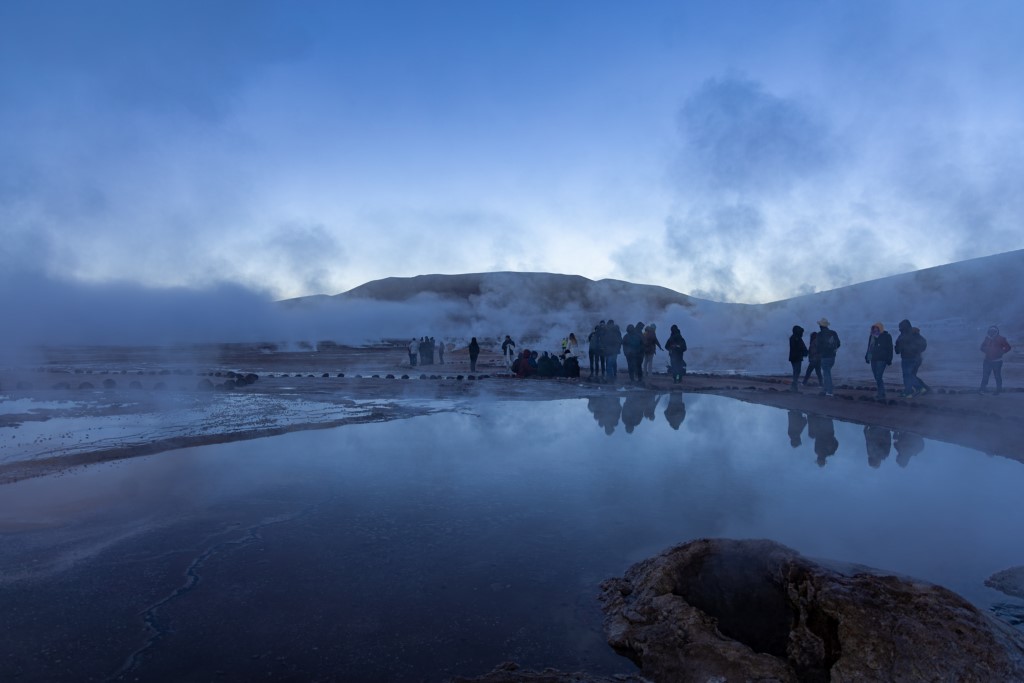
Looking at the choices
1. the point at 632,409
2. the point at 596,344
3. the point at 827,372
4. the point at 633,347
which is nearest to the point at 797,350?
the point at 827,372

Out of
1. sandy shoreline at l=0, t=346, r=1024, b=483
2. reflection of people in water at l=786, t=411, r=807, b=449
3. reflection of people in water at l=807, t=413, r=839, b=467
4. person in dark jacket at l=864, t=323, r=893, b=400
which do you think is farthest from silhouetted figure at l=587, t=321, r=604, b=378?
reflection of people in water at l=807, t=413, r=839, b=467

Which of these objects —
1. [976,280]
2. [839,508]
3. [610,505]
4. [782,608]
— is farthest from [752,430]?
[976,280]

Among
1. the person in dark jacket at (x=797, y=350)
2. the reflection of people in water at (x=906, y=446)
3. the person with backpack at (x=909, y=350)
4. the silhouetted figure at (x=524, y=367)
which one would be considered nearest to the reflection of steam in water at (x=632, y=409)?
the person in dark jacket at (x=797, y=350)

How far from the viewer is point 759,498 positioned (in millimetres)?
5473

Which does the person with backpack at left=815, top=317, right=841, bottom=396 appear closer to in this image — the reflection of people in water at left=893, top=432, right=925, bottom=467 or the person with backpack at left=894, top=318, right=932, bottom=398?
the person with backpack at left=894, top=318, right=932, bottom=398

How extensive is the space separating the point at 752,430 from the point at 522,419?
332 cm

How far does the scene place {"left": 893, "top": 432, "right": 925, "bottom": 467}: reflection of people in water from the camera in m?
7.16

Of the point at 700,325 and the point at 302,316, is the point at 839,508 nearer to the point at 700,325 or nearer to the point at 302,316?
the point at 700,325

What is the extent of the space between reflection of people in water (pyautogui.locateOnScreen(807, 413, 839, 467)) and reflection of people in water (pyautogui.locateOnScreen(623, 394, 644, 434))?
2306 mm

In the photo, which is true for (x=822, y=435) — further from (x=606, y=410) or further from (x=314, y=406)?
(x=314, y=406)

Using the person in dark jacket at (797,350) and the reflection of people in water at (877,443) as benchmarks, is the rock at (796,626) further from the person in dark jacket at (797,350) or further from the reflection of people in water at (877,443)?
the person in dark jacket at (797,350)

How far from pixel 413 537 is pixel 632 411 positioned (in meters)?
7.31

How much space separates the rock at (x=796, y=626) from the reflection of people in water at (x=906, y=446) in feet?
14.7

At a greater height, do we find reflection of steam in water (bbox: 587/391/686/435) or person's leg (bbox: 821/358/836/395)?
person's leg (bbox: 821/358/836/395)
